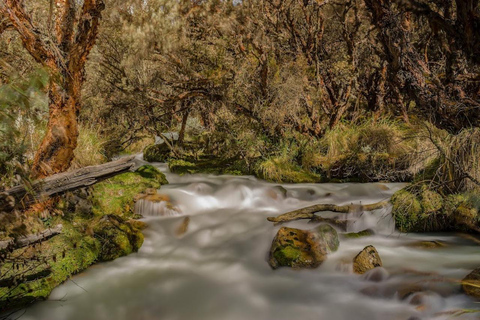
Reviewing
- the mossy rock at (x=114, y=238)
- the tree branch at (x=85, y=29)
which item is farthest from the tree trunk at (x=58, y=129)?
the mossy rock at (x=114, y=238)

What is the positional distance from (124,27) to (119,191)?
4.76 meters

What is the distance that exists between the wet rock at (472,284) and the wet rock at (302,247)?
1576 mm

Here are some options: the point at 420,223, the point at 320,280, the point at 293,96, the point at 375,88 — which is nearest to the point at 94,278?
the point at 320,280

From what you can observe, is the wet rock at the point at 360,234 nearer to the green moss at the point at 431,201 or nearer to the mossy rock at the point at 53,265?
the green moss at the point at 431,201

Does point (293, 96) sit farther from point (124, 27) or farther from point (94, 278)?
point (94, 278)

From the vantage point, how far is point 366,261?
424 cm

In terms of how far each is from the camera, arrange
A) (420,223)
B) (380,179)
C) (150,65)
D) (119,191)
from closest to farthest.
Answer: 1. (420,223)
2. (119,191)
3. (380,179)
4. (150,65)

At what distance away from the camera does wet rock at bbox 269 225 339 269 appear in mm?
4430

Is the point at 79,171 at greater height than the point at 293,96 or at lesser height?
lesser

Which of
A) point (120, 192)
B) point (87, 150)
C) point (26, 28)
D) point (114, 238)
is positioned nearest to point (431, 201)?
point (114, 238)

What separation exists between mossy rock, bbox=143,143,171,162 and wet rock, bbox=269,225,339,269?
6.48 meters

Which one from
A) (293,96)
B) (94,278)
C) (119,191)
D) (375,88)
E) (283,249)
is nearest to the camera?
(94,278)

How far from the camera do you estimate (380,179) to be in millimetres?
7305

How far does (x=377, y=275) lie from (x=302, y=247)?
1.00 metres
